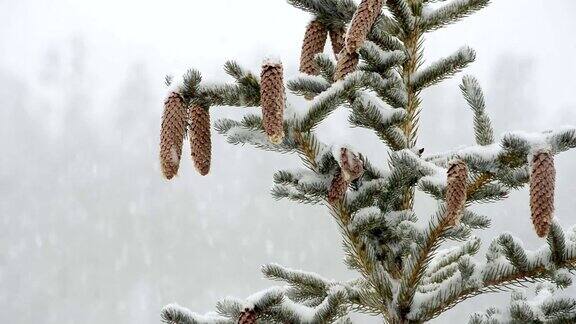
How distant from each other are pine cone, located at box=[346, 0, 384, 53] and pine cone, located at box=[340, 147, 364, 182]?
1.62ft

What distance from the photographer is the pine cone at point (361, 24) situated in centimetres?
330

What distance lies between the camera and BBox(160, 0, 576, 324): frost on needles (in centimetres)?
315

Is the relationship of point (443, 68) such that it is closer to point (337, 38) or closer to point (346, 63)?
point (337, 38)

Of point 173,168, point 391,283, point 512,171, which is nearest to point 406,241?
point 391,283

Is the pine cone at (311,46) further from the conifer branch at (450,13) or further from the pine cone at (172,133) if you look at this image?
the pine cone at (172,133)

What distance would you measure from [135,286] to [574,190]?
113841 mm

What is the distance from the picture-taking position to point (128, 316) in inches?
6407

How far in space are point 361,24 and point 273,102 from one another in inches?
24.7

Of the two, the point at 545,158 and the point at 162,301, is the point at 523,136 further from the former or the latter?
the point at 162,301

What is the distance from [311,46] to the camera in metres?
3.89

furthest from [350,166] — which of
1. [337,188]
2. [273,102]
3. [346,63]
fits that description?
[346,63]

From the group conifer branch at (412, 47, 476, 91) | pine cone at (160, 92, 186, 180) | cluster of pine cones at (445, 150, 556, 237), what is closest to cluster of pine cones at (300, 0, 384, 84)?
conifer branch at (412, 47, 476, 91)

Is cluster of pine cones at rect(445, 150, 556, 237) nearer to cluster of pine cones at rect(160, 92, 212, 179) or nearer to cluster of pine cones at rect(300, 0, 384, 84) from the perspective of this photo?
cluster of pine cones at rect(300, 0, 384, 84)

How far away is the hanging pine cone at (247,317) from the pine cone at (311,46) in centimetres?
134
